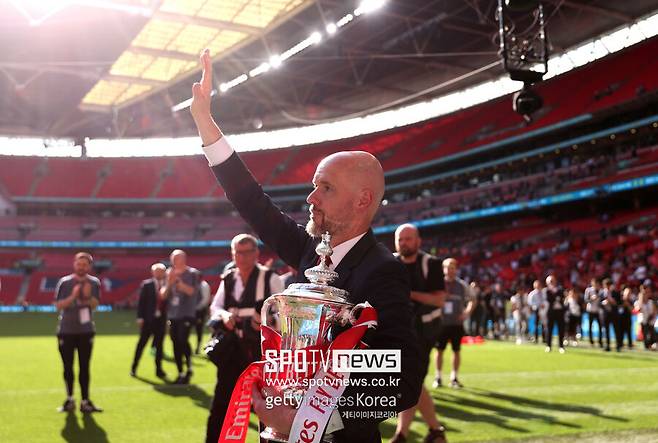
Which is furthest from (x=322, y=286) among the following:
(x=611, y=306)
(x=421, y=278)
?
(x=611, y=306)

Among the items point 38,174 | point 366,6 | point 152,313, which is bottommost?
point 152,313

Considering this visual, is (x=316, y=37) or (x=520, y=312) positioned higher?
(x=316, y=37)

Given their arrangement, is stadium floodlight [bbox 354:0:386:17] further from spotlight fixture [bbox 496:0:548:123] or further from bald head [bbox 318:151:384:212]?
bald head [bbox 318:151:384:212]

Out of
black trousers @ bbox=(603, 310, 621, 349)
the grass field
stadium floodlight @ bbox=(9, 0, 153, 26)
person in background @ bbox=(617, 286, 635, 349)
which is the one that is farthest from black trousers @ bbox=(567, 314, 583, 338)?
stadium floodlight @ bbox=(9, 0, 153, 26)

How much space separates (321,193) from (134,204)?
54386 mm

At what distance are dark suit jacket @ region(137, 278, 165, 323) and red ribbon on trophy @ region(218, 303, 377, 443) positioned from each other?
33.4 ft

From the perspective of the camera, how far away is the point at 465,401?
884 centimetres

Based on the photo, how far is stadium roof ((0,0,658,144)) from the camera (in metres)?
11.9

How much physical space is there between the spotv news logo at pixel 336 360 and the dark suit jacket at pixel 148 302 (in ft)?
33.6

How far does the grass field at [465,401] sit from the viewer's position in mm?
6688

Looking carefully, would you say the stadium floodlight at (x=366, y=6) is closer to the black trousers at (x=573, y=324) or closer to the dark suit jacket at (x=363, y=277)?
the black trousers at (x=573, y=324)

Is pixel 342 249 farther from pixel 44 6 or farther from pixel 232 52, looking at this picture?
pixel 232 52

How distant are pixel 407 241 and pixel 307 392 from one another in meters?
4.65

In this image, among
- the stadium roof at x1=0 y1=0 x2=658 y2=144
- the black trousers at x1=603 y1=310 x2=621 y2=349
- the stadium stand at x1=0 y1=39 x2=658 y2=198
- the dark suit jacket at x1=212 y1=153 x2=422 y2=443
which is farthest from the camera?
the stadium stand at x1=0 y1=39 x2=658 y2=198
